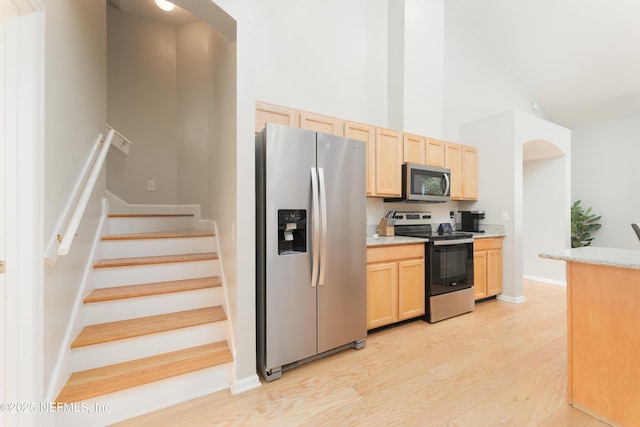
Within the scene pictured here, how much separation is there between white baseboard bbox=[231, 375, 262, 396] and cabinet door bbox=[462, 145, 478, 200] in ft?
12.0

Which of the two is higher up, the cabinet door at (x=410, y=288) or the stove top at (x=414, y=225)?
the stove top at (x=414, y=225)

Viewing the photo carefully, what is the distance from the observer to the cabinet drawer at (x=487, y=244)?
11.7 feet

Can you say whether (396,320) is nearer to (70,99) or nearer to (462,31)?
(70,99)

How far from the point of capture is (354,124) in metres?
3.05

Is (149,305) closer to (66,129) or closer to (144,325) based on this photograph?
(144,325)

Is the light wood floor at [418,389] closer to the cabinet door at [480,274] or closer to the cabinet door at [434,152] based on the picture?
the cabinet door at [480,274]

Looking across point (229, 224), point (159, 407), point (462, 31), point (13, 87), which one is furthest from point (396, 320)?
point (462, 31)

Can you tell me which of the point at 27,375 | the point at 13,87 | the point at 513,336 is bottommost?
the point at 513,336

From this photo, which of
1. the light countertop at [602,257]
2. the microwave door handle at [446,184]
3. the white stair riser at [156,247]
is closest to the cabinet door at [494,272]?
the microwave door handle at [446,184]

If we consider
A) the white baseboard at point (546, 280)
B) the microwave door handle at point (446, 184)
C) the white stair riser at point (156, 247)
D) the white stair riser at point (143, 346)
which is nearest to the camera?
the white stair riser at point (143, 346)

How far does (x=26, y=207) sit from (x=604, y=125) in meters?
8.81

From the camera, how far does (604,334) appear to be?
158cm

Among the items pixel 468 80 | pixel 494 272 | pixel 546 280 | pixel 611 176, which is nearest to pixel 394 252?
pixel 494 272

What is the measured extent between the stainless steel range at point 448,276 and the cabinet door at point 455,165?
0.74 m
